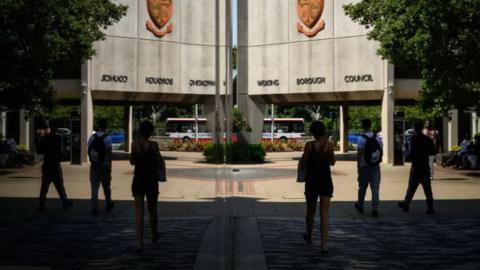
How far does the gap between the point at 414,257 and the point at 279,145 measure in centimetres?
3841

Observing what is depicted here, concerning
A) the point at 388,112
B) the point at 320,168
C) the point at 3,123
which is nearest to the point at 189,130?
the point at 3,123

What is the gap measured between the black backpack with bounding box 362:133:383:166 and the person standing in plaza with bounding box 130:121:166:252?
16.1 feet

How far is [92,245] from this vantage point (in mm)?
4688

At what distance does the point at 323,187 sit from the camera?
636 cm

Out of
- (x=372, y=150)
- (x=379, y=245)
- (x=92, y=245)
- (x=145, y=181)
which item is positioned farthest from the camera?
(x=372, y=150)

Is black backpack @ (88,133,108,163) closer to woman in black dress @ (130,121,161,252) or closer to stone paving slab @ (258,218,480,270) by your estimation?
woman in black dress @ (130,121,161,252)

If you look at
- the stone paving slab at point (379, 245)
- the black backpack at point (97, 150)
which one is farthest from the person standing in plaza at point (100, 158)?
the stone paving slab at point (379, 245)

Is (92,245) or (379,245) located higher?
(92,245)

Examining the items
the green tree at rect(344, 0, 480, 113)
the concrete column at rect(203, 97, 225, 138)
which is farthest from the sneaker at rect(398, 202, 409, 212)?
the concrete column at rect(203, 97, 225, 138)

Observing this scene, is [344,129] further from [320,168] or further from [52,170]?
[52,170]

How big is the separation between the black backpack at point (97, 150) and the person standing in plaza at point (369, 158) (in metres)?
4.70

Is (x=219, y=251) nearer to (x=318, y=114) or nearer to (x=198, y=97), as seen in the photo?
(x=198, y=97)

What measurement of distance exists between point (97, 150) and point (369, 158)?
4.91m

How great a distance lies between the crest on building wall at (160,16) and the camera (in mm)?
2635
